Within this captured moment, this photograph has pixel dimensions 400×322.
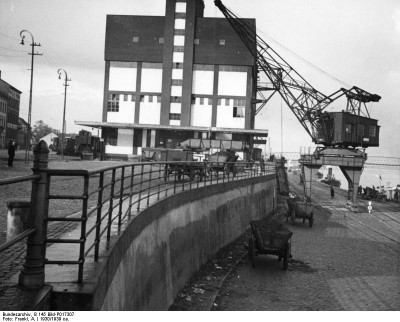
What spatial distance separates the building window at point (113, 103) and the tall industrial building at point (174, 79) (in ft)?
0.70

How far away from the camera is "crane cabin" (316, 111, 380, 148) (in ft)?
134

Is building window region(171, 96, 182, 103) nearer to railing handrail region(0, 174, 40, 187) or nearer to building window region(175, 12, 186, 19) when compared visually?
building window region(175, 12, 186, 19)

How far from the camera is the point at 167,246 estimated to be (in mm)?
10633

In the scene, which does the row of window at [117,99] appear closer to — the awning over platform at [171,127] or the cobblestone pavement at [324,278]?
the awning over platform at [171,127]

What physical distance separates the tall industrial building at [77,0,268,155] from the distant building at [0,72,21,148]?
20.3 metres

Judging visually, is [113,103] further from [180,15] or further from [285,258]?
[285,258]

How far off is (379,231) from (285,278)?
1541 cm

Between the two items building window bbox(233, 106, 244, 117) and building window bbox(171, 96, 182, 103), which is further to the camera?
building window bbox(233, 106, 244, 117)

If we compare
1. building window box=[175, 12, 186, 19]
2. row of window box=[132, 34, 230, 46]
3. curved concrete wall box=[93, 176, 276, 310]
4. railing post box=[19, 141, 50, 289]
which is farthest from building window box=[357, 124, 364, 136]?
railing post box=[19, 141, 50, 289]

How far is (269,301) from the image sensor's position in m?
11.9

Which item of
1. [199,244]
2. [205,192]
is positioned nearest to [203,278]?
[199,244]

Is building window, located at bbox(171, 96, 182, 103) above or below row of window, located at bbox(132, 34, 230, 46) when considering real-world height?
below

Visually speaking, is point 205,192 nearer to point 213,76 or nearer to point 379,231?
point 379,231

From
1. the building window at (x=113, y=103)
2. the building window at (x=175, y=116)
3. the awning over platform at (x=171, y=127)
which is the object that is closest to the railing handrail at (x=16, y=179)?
the awning over platform at (x=171, y=127)
